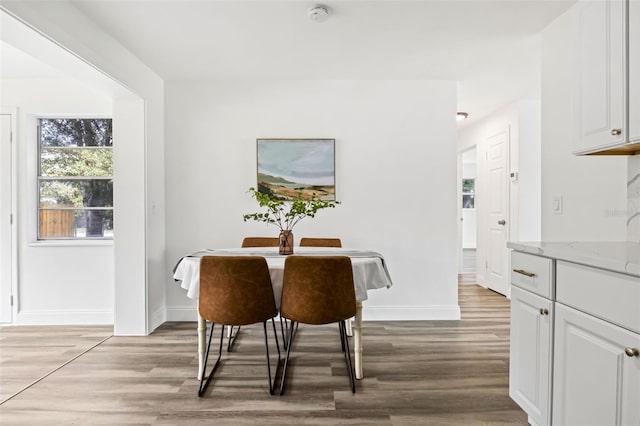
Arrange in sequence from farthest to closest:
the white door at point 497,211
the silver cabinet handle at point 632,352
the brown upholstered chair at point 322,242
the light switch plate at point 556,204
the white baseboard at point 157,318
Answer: the white door at point 497,211 < the white baseboard at point 157,318 < the brown upholstered chair at point 322,242 < the light switch plate at point 556,204 < the silver cabinet handle at point 632,352

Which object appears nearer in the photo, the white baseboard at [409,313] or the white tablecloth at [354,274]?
the white tablecloth at [354,274]

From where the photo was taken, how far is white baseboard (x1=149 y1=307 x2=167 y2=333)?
128 inches

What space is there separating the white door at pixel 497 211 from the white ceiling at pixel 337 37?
126 centimetres

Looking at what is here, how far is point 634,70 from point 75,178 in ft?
14.2

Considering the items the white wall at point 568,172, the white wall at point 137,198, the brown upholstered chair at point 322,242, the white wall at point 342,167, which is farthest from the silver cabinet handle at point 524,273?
the white wall at point 137,198

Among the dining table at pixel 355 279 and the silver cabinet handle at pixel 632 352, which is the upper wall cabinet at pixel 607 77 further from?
the dining table at pixel 355 279

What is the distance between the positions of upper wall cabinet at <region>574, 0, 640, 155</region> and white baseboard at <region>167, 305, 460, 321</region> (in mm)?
2198

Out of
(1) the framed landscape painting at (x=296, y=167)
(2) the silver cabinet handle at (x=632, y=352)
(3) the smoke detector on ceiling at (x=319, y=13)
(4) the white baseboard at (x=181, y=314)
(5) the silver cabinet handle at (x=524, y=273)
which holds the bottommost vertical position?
(4) the white baseboard at (x=181, y=314)

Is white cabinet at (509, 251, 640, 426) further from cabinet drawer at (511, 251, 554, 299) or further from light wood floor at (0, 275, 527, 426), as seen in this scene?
light wood floor at (0, 275, 527, 426)

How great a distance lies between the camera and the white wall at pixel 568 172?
6.70 ft

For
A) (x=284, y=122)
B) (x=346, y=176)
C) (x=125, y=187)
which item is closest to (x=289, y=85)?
(x=284, y=122)

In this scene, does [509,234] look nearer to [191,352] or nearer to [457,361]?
[457,361]

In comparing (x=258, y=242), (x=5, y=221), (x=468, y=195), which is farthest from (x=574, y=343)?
(x=468, y=195)

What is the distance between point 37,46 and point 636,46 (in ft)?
10.3
